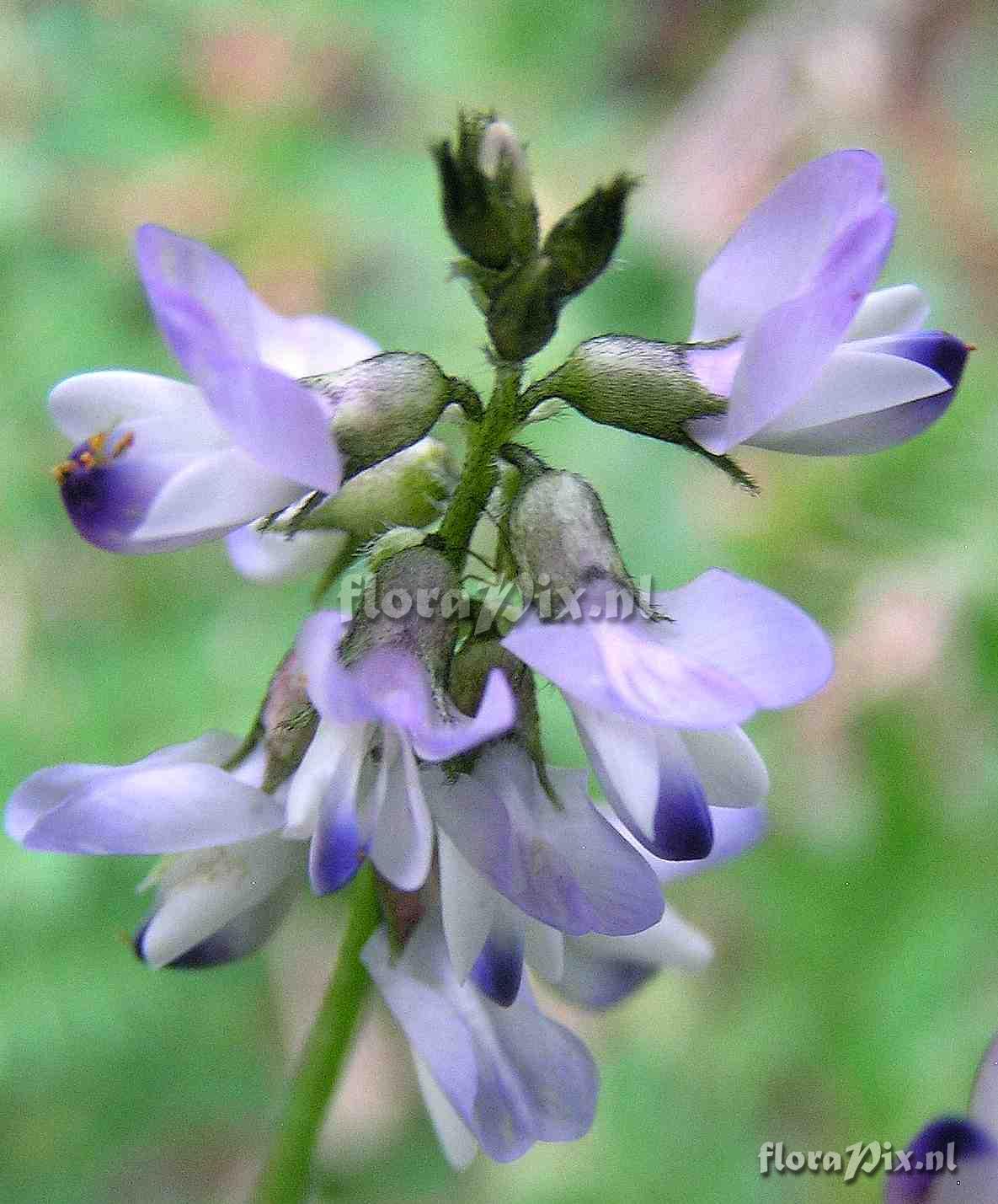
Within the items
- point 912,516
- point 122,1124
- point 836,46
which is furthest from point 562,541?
point 836,46

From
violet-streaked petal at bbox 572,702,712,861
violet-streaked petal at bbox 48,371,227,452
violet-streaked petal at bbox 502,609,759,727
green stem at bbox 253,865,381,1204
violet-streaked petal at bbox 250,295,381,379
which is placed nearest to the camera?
violet-streaked petal at bbox 502,609,759,727

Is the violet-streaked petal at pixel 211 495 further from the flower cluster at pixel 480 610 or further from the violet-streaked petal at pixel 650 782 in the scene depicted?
the violet-streaked petal at pixel 650 782

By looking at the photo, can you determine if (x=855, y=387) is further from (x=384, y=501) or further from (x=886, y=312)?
(x=384, y=501)

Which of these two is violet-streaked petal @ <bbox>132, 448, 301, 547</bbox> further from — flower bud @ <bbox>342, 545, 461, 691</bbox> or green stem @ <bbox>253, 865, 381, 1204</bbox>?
green stem @ <bbox>253, 865, 381, 1204</bbox>

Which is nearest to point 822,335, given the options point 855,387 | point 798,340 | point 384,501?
point 798,340

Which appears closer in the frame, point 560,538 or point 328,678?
point 328,678

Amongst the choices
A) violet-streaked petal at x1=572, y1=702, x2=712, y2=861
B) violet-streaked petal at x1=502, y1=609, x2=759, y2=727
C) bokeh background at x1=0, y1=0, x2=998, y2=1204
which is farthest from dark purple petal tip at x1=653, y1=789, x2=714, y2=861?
bokeh background at x1=0, y1=0, x2=998, y2=1204

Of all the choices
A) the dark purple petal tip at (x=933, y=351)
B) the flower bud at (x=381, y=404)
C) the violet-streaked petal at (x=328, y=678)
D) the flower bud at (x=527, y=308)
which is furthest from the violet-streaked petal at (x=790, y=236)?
the violet-streaked petal at (x=328, y=678)
